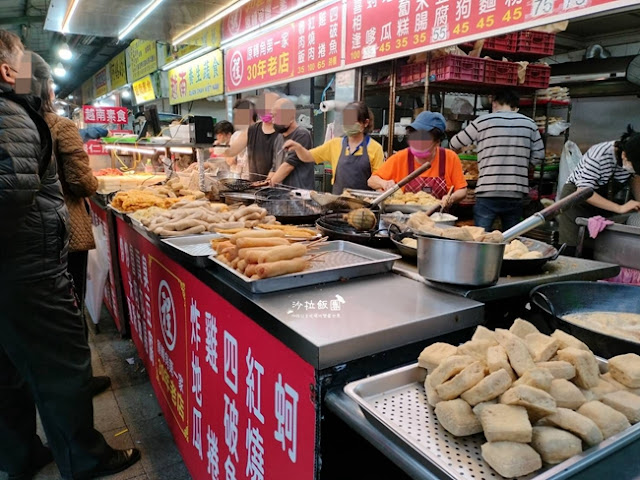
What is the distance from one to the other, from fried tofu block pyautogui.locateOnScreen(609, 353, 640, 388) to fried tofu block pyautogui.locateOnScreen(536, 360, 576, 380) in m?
0.12

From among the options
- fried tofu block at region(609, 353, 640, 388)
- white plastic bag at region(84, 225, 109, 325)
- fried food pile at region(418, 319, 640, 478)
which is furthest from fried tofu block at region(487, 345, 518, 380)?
white plastic bag at region(84, 225, 109, 325)

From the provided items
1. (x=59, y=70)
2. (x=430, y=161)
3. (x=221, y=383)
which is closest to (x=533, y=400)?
(x=221, y=383)

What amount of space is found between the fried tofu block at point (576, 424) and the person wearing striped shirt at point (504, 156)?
411cm

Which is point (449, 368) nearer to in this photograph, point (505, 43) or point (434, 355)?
point (434, 355)

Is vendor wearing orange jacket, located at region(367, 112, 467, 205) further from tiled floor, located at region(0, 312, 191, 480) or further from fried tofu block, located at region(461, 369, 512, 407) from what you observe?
fried tofu block, located at region(461, 369, 512, 407)

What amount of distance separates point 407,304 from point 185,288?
4.03ft

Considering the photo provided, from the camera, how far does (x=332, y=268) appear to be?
5.68ft

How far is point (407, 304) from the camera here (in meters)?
1.52

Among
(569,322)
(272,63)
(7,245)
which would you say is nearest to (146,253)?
(7,245)

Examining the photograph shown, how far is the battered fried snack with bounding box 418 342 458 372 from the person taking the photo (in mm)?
1114

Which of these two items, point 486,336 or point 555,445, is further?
point 486,336

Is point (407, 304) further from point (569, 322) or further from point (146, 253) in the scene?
point (146, 253)

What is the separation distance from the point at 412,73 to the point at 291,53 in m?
1.59

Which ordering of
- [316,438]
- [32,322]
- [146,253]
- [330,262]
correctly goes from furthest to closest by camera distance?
[146,253] < [32,322] < [330,262] < [316,438]
